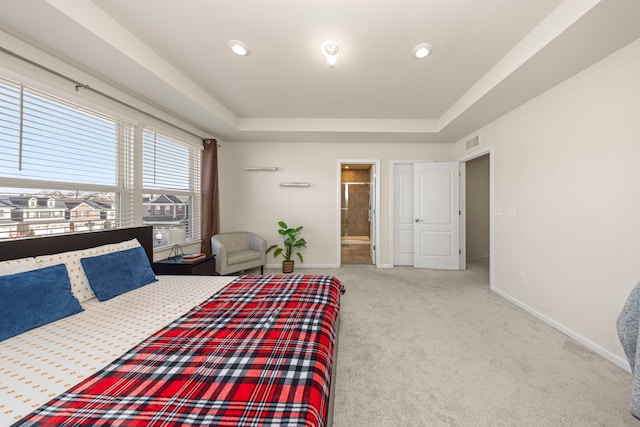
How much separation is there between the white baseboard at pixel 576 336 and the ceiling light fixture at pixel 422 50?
2.95 m

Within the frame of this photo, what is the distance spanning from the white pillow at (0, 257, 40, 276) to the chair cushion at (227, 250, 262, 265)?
2.05 meters

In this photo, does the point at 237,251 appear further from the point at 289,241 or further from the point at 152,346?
the point at 152,346

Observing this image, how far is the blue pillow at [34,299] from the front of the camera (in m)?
1.27

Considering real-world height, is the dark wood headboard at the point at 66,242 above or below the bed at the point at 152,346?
above

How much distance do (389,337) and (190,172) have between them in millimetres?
3555

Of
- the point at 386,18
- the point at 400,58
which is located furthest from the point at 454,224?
the point at 386,18

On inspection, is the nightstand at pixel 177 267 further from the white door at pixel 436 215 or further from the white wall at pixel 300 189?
the white door at pixel 436 215

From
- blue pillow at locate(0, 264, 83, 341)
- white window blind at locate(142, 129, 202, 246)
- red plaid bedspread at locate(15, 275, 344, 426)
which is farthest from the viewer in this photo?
white window blind at locate(142, 129, 202, 246)

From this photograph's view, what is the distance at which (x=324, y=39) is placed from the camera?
1.97m

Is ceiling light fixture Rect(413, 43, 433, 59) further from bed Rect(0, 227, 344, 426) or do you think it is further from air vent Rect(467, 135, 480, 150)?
bed Rect(0, 227, 344, 426)

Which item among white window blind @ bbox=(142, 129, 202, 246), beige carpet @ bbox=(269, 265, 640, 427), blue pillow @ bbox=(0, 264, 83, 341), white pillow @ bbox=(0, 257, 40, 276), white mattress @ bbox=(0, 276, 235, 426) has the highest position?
white window blind @ bbox=(142, 129, 202, 246)

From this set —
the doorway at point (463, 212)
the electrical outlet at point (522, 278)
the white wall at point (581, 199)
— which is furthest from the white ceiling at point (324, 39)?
the electrical outlet at point (522, 278)

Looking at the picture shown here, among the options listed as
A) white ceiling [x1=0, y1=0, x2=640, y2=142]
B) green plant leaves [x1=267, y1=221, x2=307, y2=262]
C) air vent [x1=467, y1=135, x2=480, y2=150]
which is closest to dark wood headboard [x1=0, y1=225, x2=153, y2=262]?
white ceiling [x1=0, y1=0, x2=640, y2=142]

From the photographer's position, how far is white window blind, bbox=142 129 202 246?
283 cm
